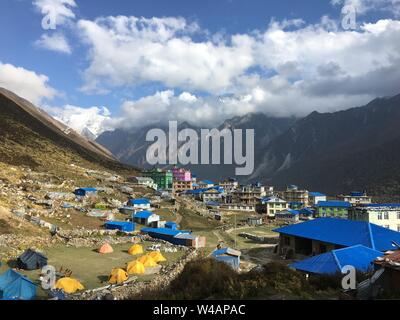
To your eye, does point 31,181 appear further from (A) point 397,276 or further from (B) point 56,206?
(A) point 397,276

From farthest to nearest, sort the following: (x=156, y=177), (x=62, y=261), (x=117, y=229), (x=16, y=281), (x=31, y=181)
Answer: (x=156, y=177) < (x=31, y=181) < (x=117, y=229) < (x=62, y=261) < (x=16, y=281)

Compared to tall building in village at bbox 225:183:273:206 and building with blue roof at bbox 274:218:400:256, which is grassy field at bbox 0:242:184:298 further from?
tall building in village at bbox 225:183:273:206

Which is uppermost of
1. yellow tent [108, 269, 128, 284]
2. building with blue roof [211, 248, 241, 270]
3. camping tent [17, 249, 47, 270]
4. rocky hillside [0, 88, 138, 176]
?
rocky hillside [0, 88, 138, 176]

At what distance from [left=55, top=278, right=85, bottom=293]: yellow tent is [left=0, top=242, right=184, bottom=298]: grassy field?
0.94 m

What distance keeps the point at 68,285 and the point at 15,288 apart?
3223mm

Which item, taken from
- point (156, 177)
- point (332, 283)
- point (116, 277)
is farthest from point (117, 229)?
point (156, 177)

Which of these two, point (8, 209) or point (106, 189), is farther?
point (106, 189)

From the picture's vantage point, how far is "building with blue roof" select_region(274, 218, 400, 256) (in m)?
35.2

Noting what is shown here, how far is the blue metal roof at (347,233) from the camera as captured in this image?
34875mm

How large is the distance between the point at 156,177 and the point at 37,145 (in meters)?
51.2

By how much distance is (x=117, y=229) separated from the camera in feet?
168

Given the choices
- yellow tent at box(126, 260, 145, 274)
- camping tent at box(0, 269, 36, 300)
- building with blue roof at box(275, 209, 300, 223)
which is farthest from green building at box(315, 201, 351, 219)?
camping tent at box(0, 269, 36, 300)

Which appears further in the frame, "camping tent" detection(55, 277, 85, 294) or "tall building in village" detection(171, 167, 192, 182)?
"tall building in village" detection(171, 167, 192, 182)
